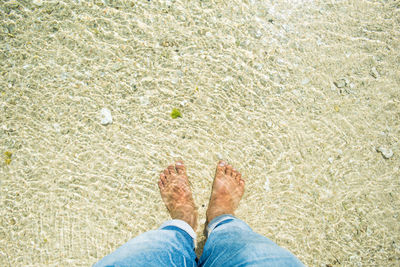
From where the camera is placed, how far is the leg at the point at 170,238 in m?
1.23

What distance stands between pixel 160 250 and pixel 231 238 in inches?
15.1

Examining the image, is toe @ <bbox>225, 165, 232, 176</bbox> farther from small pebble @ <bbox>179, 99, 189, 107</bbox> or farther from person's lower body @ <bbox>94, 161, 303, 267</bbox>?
small pebble @ <bbox>179, 99, 189, 107</bbox>

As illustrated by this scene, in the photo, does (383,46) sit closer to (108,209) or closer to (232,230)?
(232,230)

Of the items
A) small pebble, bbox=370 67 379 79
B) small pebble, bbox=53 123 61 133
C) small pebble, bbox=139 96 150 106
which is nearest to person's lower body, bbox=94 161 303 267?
small pebble, bbox=139 96 150 106

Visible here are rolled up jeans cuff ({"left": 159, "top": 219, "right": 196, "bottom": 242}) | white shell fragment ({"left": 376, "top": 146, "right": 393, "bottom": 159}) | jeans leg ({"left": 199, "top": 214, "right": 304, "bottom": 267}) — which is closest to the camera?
jeans leg ({"left": 199, "top": 214, "right": 304, "bottom": 267})

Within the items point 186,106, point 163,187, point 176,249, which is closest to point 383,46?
point 186,106

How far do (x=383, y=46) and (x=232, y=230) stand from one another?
1790 mm

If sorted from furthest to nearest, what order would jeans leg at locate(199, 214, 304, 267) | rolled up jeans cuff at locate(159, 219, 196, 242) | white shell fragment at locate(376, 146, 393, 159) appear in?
white shell fragment at locate(376, 146, 393, 159) < rolled up jeans cuff at locate(159, 219, 196, 242) < jeans leg at locate(199, 214, 304, 267)

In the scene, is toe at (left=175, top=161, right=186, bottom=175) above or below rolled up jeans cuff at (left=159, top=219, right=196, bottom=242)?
above

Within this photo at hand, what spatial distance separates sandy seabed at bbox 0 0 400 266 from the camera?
5.91 ft

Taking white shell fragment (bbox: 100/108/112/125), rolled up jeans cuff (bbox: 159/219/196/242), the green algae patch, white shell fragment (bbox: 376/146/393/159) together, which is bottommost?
rolled up jeans cuff (bbox: 159/219/196/242)

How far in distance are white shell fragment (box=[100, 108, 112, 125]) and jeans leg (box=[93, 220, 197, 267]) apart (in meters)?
0.82

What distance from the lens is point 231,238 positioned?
141cm

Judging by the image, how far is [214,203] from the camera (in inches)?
71.5
